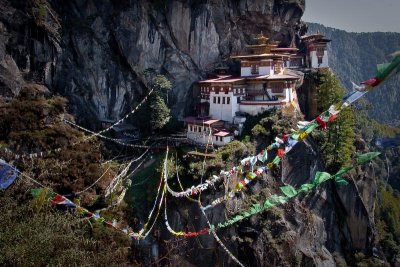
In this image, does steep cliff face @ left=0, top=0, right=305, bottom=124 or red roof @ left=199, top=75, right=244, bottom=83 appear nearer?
steep cliff face @ left=0, top=0, right=305, bottom=124

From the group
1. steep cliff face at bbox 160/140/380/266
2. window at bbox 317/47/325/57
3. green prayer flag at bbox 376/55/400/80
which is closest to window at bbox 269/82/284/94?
steep cliff face at bbox 160/140/380/266

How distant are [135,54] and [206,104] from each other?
7.81m

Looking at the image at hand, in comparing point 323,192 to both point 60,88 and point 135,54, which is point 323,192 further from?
point 60,88

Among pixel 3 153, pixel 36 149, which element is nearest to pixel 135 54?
pixel 36 149

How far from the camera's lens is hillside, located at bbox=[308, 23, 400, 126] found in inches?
5636

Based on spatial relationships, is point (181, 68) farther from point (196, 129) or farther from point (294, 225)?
point (294, 225)

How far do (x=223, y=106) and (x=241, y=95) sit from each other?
70.5 inches

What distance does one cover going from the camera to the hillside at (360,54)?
143 m

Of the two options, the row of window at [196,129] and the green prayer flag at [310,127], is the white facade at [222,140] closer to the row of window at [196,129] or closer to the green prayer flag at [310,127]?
the row of window at [196,129]

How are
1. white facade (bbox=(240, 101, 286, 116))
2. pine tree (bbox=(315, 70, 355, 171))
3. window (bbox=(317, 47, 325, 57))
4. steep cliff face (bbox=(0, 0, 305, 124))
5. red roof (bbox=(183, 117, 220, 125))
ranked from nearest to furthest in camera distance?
red roof (bbox=(183, 117, 220, 125)), steep cliff face (bbox=(0, 0, 305, 124)), white facade (bbox=(240, 101, 286, 116)), pine tree (bbox=(315, 70, 355, 171)), window (bbox=(317, 47, 325, 57))

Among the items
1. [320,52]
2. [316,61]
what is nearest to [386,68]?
[316,61]

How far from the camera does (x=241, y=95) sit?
34.5 meters

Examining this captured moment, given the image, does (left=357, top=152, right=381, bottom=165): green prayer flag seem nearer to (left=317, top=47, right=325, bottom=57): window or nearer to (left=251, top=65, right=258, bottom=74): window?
(left=251, top=65, right=258, bottom=74): window

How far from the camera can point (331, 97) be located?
3531 cm
